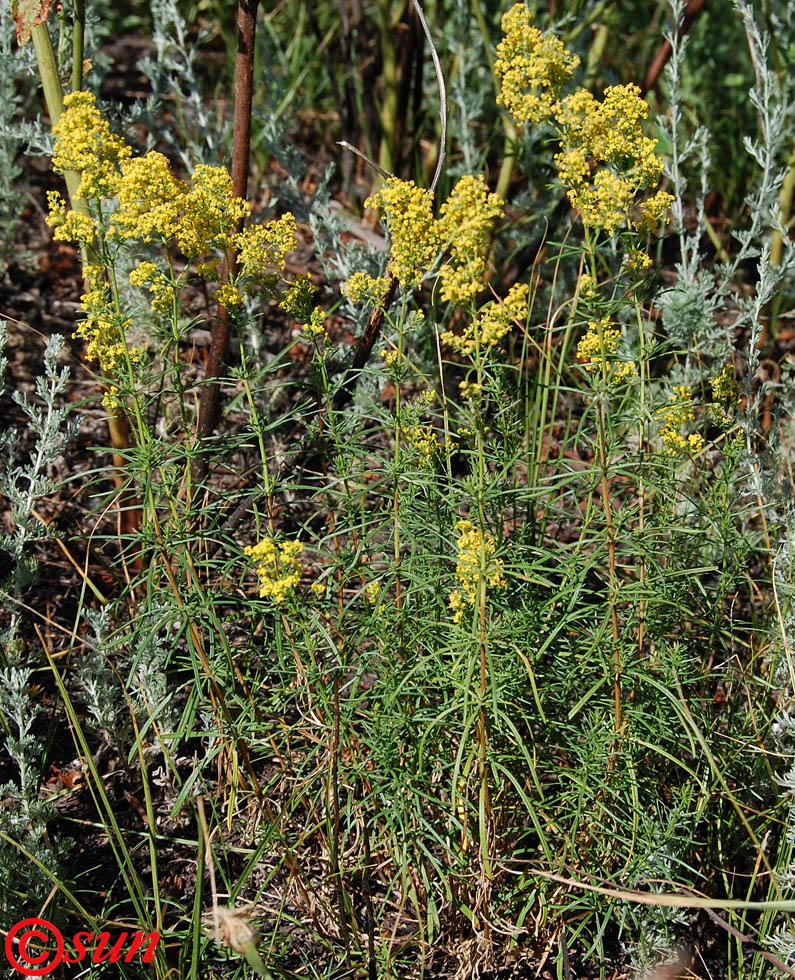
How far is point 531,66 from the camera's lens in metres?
1.87

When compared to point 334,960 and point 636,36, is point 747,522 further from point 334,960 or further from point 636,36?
point 636,36

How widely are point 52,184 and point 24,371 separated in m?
1.16

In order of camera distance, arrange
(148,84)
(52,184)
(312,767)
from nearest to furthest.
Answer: (312,767), (52,184), (148,84)

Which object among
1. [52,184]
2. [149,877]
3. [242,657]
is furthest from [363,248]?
[149,877]

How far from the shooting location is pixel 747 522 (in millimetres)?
3193

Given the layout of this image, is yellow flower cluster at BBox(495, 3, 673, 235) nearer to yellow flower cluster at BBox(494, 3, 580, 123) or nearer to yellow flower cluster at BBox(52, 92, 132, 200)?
yellow flower cluster at BBox(494, 3, 580, 123)

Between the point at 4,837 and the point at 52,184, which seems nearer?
the point at 4,837

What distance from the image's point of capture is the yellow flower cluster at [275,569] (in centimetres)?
173

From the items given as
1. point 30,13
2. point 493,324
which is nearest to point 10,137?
point 30,13

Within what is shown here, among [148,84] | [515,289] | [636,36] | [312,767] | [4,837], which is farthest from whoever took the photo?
[636,36]

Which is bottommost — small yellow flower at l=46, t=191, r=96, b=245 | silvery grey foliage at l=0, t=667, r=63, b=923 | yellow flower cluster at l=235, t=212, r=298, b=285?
silvery grey foliage at l=0, t=667, r=63, b=923

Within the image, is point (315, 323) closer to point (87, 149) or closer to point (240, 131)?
point (87, 149)

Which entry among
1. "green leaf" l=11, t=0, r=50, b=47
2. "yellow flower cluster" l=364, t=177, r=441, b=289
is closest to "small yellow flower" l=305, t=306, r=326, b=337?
"yellow flower cluster" l=364, t=177, r=441, b=289

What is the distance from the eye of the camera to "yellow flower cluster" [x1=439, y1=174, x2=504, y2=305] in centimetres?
171
